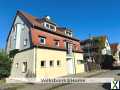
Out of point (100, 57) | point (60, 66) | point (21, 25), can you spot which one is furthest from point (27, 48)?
point (100, 57)

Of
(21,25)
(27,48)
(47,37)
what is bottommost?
(27,48)

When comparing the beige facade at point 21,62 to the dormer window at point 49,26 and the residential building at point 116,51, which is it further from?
the residential building at point 116,51

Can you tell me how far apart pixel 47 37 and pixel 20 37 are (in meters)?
4.02

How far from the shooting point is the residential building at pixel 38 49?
25016mm

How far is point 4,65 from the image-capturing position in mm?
26672

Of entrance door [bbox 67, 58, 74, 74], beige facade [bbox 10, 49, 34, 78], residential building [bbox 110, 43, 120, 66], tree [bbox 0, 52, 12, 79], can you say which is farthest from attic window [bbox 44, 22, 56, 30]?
residential building [bbox 110, 43, 120, 66]

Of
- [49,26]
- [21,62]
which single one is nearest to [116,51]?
[49,26]

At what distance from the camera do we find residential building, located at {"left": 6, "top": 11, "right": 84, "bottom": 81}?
25.0 metres

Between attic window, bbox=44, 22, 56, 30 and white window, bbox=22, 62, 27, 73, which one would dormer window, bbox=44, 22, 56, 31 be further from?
white window, bbox=22, 62, 27, 73

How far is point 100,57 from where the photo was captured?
48.4 m

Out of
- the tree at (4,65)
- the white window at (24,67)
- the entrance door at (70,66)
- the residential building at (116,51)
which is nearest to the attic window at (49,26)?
the entrance door at (70,66)

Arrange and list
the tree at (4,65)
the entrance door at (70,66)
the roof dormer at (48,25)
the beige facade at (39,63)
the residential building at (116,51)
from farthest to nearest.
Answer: the residential building at (116,51) < the entrance door at (70,66) < the roof dormer at (48,25) < the tree at (4,65) < the beige facade at (39,63)

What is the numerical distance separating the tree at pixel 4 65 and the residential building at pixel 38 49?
120cm

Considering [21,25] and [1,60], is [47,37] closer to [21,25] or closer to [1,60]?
[21,25]
